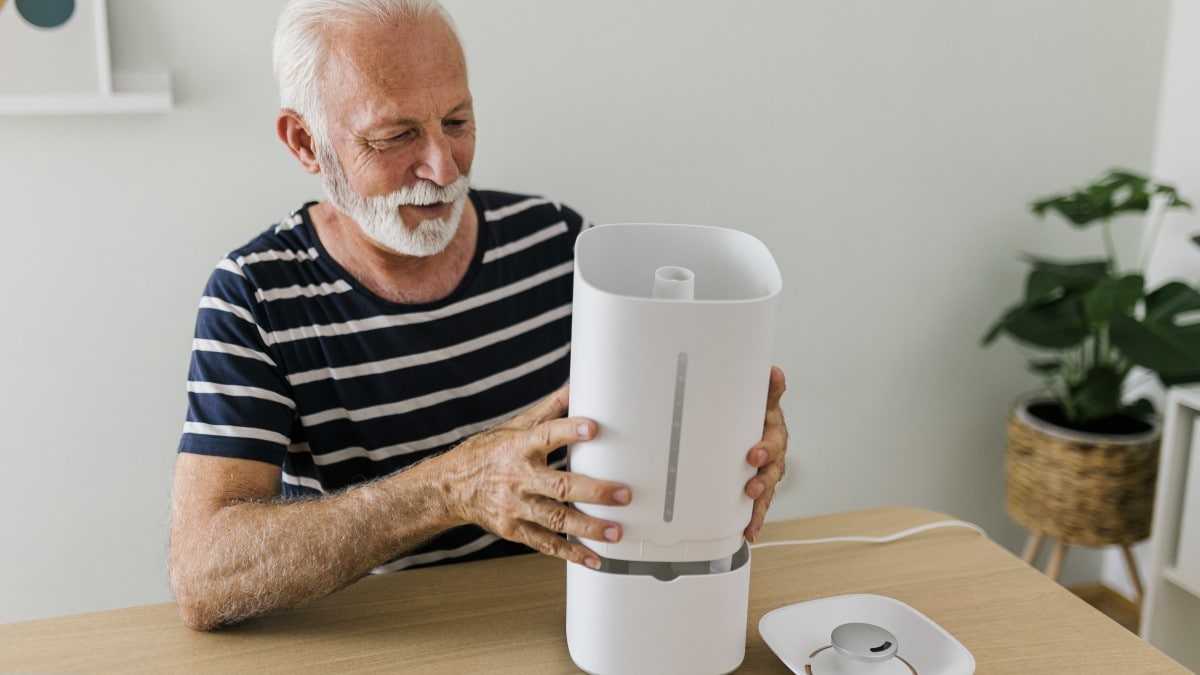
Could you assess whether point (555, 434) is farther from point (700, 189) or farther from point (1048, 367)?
point (1048, 367)

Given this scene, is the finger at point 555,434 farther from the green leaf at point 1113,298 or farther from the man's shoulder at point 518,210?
the green leaf at point 1113,298

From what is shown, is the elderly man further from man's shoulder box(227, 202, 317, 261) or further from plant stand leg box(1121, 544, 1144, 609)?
plant stand leg box(1121, 544, 1144, 609)

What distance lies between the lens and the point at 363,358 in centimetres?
153

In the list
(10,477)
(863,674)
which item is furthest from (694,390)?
(10,477)

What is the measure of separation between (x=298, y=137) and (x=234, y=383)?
1.24 ft

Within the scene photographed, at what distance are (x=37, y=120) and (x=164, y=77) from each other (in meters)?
0.21

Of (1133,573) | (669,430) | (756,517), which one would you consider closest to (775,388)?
(756,517)

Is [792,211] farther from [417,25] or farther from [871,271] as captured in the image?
[417,25]

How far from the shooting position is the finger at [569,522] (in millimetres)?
1038

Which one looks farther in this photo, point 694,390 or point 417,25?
point 417,25

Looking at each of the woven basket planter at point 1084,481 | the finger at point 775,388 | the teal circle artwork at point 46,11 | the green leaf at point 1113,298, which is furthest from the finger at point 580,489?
the woven basket planter at point 1084,481

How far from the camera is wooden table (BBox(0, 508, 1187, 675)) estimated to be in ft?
3.76

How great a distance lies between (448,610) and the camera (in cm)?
124

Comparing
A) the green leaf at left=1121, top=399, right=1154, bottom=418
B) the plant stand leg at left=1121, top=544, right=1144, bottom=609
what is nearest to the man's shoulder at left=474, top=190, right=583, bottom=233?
the green leaf at left=1121, top=399, right=1154, bottom=418
